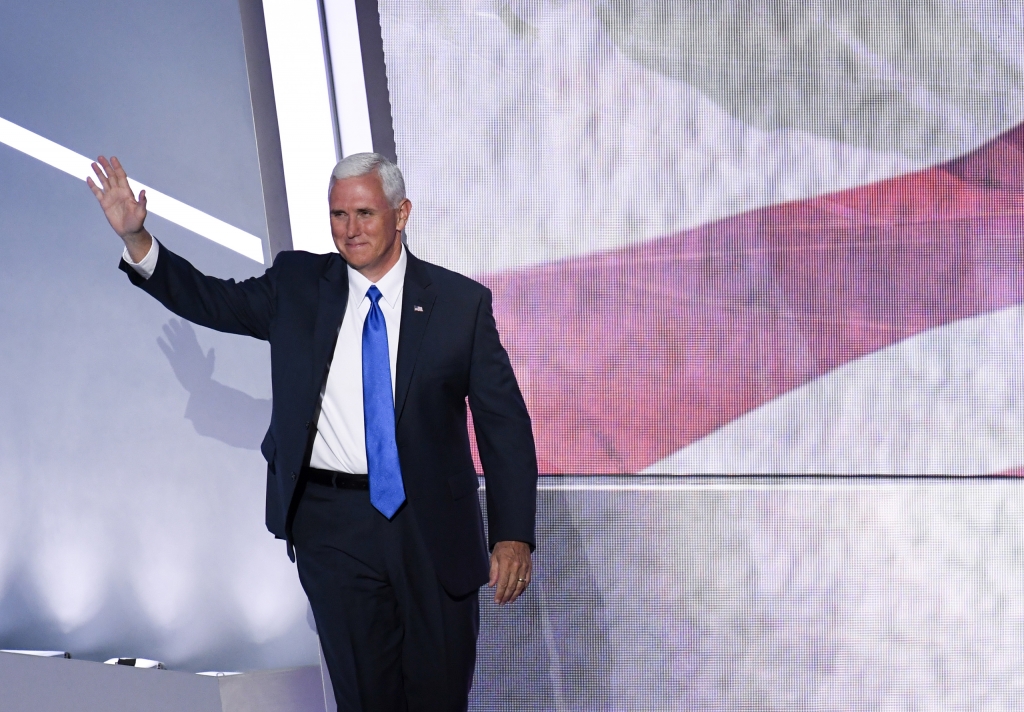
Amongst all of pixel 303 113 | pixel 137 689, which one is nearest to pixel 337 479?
pixel 137 689

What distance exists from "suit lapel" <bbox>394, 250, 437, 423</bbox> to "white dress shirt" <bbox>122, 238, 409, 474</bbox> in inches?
0.7

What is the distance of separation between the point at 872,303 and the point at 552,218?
985 mm

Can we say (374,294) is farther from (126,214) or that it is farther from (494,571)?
(494,571)

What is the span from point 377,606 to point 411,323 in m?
0.58

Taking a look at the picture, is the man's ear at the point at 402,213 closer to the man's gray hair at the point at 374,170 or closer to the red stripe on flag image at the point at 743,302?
the man's gray hair at the point at 374,170

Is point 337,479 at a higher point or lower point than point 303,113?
lower

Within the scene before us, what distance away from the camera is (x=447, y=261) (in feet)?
9.77

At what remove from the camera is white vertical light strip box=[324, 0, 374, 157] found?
9.75 feet

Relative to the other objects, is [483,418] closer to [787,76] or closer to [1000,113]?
[787,76]

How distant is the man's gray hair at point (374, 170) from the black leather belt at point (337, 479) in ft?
1.83

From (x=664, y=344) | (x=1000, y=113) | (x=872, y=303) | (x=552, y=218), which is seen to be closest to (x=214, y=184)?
(x=552, y=218)

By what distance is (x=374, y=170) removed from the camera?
79.1 inches

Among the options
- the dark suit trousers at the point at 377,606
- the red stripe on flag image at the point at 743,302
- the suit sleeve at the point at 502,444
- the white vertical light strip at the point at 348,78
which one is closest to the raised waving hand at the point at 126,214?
the dark suit trousers at the point at 377,606

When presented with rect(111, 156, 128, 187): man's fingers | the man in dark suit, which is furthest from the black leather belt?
rect(111, 156, 128, 187): man's fingers
